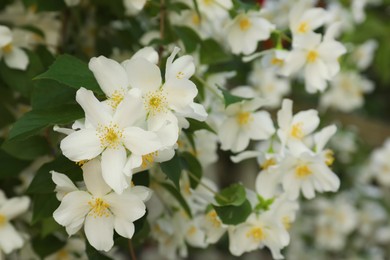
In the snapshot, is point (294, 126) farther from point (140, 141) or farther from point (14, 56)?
point (14, 56)

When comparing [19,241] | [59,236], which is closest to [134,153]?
[19,241]

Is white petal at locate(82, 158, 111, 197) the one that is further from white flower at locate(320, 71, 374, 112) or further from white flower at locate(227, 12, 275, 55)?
white flower at locate(320, 71, 374, 112)

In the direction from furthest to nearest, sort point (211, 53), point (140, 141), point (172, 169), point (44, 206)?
point (211, 53) < point (44, 206) < point (172, 169) < point (140, 141)

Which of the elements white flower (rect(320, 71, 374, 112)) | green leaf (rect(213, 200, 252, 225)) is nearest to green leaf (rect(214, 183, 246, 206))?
green leaf (rect(213, 200, 252, 225))

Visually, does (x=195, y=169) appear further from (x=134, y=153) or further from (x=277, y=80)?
(x=277, y=80)

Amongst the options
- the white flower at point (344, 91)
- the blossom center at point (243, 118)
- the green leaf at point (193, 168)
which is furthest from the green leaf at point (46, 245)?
the white flower at point (344, 91)

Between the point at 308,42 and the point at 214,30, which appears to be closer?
the point at 308,42

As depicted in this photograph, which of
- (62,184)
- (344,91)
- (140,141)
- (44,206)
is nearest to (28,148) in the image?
(44,206)

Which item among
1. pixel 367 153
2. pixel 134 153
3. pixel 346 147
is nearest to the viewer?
pixel 134 153
